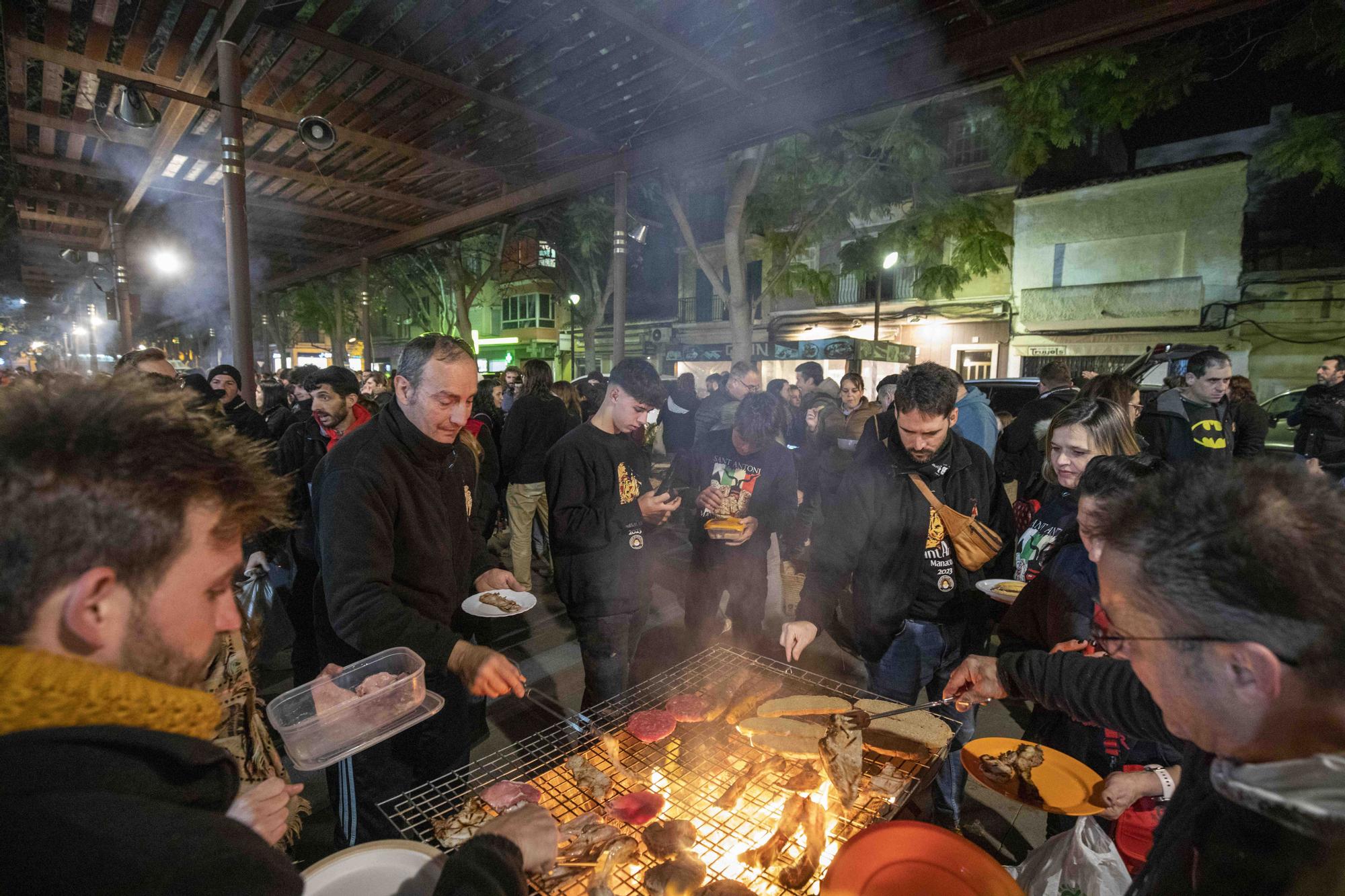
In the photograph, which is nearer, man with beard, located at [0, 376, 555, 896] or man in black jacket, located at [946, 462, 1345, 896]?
man with beard, located at [0, 376, 555, 896]

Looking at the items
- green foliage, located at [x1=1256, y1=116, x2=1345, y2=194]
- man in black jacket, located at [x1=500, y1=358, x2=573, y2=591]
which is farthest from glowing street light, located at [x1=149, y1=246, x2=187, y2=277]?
green foliage, located at [x1=1256, y1=116, x2=1345, y2=194]

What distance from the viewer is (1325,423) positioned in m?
7.72

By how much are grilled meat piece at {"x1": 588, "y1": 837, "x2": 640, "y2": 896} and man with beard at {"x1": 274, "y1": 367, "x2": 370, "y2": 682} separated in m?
3.05

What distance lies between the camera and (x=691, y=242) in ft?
50.5

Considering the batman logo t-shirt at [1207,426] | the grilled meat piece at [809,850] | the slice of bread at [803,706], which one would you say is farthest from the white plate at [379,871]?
the batman logo t-shirt at [1207,426]

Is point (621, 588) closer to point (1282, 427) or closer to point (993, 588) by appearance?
point (993, 588)

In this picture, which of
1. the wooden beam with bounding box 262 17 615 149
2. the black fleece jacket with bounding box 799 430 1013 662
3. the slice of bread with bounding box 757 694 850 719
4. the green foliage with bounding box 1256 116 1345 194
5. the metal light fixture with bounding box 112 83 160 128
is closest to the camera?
the slice of bread with bounding box 757 694 850 719

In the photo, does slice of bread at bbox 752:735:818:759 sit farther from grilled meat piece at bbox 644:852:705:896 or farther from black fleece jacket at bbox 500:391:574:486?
black fleece jacket at bbox 500:391:574:486

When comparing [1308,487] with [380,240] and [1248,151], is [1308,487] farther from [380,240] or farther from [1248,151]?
[1248,151]

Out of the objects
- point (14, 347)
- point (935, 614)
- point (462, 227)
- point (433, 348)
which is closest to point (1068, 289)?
point (462, 227)

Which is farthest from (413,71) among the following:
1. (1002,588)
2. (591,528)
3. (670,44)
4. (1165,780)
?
(1165,780)

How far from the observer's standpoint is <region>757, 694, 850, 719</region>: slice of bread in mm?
2434

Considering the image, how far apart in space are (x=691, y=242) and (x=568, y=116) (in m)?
9.67

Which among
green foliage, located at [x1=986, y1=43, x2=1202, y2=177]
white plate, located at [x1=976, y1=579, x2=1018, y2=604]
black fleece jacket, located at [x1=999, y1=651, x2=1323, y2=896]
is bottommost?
white plate, located at [x1=976, y1=579, x2=1018, y2=604]
